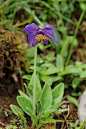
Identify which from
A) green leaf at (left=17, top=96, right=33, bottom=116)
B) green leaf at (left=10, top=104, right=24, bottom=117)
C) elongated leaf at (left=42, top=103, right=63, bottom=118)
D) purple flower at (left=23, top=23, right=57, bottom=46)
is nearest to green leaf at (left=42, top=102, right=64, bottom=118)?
elongated leaf at (left=42, top=103, right=63, bottom=118)

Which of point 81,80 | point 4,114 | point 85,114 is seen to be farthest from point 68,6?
point 4,114

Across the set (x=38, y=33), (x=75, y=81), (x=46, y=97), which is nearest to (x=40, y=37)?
(x=38, y=33)

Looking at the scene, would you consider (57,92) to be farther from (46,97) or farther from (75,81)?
(75,81)

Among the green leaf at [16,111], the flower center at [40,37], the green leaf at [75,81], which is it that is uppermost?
the flower center at [40,37]

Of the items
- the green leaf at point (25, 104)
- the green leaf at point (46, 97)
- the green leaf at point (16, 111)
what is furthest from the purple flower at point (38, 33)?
the green leaf at point (16, 111)

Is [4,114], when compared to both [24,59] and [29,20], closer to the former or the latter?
[24,59]

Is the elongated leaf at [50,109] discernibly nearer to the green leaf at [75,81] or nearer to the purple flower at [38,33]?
the purple flower at [38,33]
